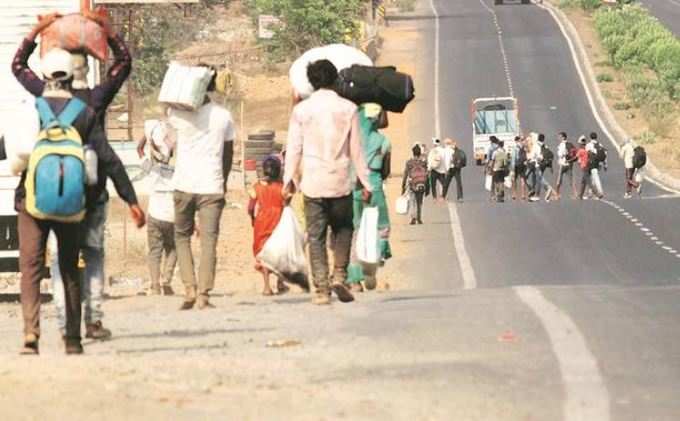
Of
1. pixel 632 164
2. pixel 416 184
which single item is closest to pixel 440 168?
pixel 632 164

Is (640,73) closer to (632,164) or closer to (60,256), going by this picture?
(632,164)

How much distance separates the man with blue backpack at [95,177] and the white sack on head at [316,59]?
3617mm

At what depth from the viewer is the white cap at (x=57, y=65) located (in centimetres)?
1242

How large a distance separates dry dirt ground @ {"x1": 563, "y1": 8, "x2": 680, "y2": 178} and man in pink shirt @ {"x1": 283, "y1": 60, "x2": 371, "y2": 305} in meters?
43.6

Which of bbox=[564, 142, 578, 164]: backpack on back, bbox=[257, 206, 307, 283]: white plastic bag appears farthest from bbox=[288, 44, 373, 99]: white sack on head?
bbox=[564, 142, 578, 164]: backpack on back

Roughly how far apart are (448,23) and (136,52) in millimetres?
33845

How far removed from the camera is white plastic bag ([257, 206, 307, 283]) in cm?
1734

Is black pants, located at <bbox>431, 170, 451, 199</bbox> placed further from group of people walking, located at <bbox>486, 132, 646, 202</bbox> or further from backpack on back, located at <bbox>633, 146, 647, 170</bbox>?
backpack on back, located at <bbox>633, 146, 647, 170</bbox>

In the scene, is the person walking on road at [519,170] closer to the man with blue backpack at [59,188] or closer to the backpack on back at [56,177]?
the man with blue backpack at [59,188]

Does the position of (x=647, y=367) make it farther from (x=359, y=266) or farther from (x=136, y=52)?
(x=136, y=52)

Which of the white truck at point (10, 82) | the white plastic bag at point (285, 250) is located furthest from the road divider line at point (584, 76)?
the white plastic bag at point (285, 250)

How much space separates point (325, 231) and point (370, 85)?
2.01 metres

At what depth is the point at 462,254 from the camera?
108 ft

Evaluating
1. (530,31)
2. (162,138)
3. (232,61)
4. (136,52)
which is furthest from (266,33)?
(162,138)
